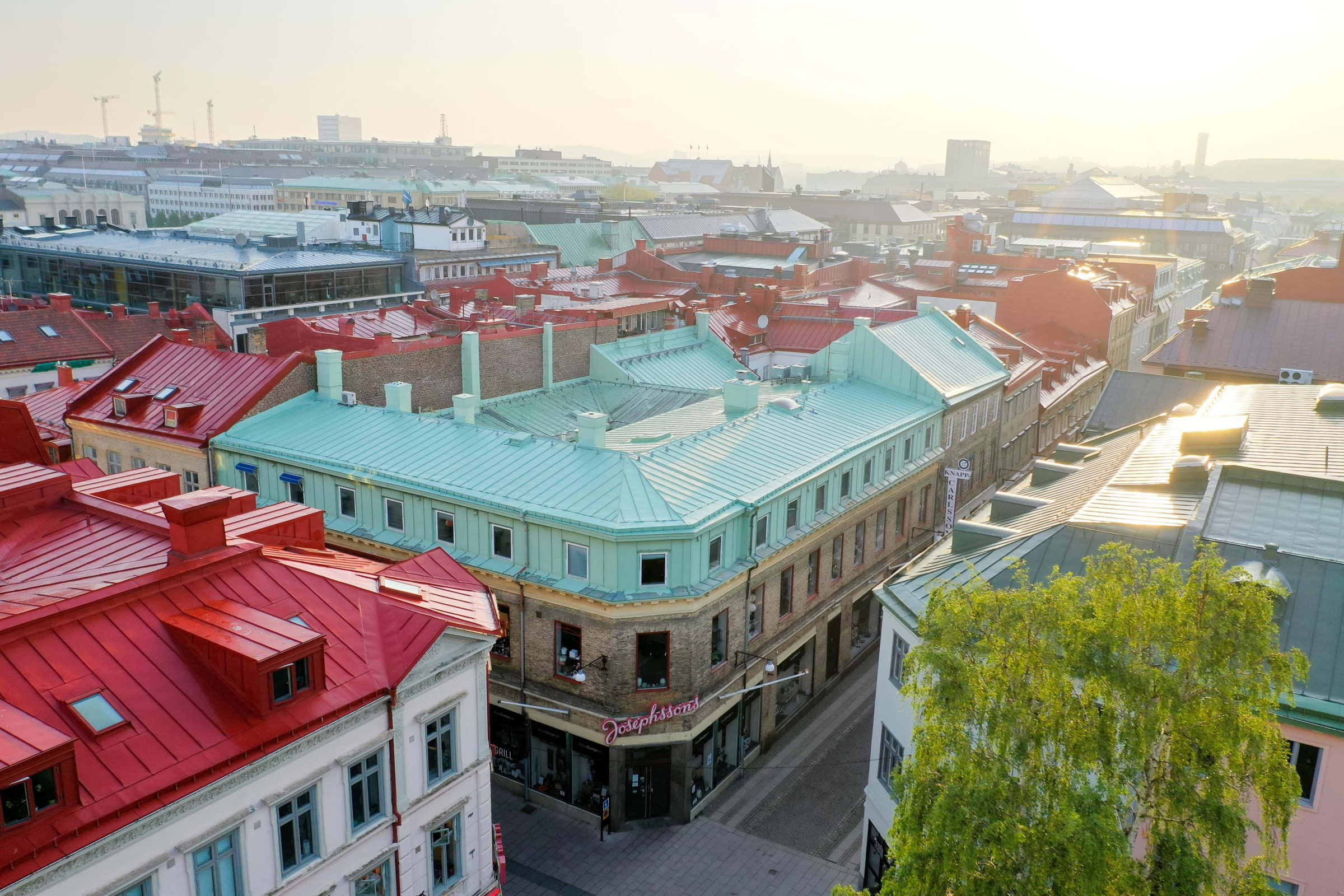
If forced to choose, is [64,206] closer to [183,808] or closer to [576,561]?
[576,561]

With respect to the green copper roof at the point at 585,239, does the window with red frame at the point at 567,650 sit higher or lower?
lower

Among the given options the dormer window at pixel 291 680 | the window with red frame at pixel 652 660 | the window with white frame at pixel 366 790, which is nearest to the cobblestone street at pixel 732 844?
the window with red frame at pixel 652 660

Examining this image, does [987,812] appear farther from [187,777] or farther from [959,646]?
[187,777]

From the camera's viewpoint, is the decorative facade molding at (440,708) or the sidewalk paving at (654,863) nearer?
the decorative facade molding at (440,708)

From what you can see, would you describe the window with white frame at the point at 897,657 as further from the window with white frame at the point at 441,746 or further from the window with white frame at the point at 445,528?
the window with white frame at the point at 445,528

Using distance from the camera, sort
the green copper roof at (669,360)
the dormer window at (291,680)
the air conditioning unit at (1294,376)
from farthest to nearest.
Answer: the air conditioning unit at (1294,376), the green copper roof at (669,360), the dormer window at (291,680)

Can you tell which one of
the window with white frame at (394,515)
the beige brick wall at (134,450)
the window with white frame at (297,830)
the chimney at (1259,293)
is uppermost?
the chimney at (1259,293)

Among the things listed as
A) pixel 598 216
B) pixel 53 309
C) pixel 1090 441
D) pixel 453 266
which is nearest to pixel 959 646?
pixel 1090 441
